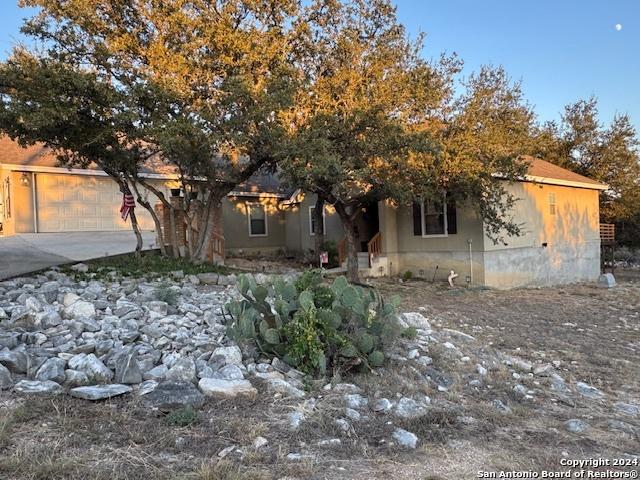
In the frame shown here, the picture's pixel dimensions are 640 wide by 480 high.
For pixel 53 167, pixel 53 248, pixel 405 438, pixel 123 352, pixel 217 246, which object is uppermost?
pixel 53 167

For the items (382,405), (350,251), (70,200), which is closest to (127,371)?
(382,405)

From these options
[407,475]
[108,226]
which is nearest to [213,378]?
[407,475]

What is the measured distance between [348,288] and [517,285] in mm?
14102

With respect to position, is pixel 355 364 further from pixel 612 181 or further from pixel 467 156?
pixel 612 181

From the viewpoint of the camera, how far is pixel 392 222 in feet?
59.2

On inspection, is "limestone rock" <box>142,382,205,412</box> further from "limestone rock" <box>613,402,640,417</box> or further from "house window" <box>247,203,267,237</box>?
"house window" <box>247,203,267,237</box>

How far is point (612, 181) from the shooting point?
25.6m

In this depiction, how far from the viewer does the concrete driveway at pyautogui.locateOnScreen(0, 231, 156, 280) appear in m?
10.6

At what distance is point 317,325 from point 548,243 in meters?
16.9

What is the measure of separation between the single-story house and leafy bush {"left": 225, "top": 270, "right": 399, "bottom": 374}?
32.8 ft

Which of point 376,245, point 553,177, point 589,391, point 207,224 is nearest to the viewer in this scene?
point 589,391

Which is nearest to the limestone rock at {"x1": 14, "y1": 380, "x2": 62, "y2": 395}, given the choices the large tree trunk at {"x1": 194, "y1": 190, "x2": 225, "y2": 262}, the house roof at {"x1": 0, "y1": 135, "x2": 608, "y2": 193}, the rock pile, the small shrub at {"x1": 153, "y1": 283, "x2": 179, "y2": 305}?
the rock pile

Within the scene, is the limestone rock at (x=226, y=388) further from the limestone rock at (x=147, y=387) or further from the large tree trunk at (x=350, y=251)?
the large tree trunk at (x=350, y=251)

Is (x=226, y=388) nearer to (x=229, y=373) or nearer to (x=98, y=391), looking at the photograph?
(x=229, y=373)
